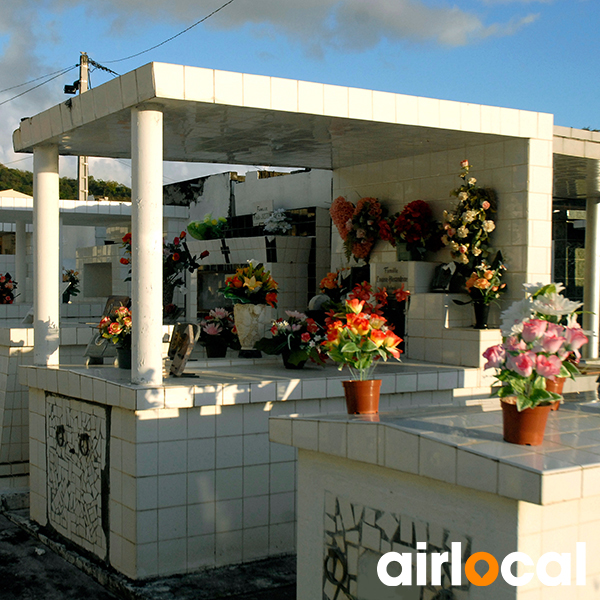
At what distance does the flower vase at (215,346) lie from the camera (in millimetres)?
7906

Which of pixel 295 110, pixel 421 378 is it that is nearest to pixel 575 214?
pixel 421 378

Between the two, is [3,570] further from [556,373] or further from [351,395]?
[556,373]

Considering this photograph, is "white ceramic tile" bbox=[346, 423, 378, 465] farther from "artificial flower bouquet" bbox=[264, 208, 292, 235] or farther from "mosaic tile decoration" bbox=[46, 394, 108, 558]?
"artificial flower bouquet" bbox=[264, 208, 292, 235]

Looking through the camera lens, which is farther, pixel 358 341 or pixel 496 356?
pixel 358 341

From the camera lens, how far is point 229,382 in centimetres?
614

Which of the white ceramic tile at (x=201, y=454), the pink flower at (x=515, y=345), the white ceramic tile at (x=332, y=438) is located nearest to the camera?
the pink flower at (x=515, y=345)

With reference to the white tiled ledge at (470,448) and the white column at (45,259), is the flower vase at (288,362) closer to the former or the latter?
the white column at (45,259)

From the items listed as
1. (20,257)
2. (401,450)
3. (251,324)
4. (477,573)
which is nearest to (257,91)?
(251,324)

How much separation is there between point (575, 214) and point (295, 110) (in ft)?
24.2

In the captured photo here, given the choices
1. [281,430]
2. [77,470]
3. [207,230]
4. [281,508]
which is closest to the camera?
[281,430]

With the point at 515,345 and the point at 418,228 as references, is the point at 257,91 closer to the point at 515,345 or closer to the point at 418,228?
the point at 418,228

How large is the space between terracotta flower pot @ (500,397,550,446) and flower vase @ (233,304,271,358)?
4.40 metres

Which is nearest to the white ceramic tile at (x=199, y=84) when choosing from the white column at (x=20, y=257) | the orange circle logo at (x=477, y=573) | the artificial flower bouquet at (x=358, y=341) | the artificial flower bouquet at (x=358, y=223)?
the artificial flower bouquet at (x=358, y=341)

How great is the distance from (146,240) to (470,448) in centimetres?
331
